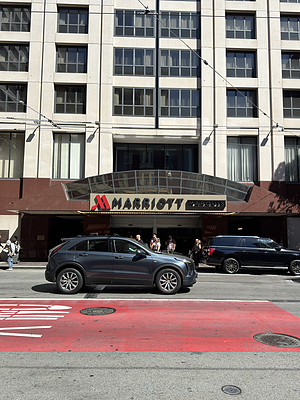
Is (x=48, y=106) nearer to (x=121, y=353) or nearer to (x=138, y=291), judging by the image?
(x=138, y=291)

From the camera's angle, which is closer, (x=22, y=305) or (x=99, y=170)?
(x=22, y=305)

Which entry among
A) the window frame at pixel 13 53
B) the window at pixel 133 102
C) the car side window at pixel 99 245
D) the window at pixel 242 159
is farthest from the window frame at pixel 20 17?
the car side window at pixel 99 245

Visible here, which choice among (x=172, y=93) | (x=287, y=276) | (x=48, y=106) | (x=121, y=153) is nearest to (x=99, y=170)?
(x=121, y=153)

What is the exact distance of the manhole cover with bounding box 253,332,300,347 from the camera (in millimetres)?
5738

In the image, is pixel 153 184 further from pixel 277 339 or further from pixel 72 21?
pixel 277 339

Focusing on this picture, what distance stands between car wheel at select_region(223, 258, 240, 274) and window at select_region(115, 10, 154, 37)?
56.6ft

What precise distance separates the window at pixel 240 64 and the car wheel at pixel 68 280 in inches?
783

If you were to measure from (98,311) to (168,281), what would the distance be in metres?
2.67

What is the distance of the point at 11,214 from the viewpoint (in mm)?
22781

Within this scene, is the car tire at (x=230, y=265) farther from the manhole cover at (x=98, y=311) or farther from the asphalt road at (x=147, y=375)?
the asphalt road at (x=147, y=375)

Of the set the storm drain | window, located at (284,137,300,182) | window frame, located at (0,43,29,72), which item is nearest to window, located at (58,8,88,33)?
window frame, located at (0,43,29,72)

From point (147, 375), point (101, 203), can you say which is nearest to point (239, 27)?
point (101, 203)

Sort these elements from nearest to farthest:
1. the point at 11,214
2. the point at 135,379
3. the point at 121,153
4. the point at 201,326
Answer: the point at 135,379
the point at 201,326
the point at 11,214
the point at 121,153

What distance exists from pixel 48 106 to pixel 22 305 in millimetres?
18079
